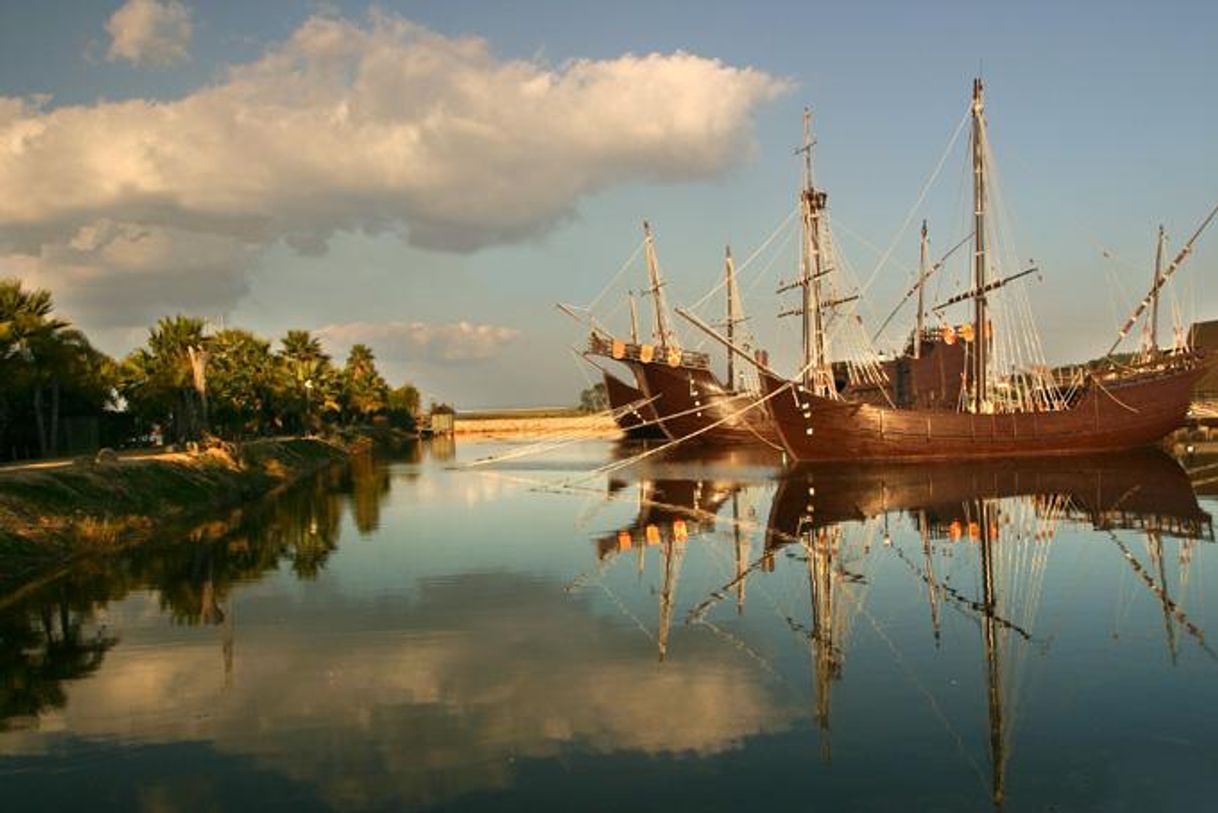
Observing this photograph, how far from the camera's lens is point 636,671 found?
11.7 metres

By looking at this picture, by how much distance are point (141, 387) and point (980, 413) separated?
4185cm

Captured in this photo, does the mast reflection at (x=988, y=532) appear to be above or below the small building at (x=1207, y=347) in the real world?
below

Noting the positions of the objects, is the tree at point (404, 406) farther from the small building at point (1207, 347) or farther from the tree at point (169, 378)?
the small building at point (1207, 347)

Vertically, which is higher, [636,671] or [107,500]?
[107,500]

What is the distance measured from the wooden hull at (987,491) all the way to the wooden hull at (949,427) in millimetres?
768

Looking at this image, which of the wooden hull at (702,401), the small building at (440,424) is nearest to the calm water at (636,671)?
the wooden hull at (702,401)

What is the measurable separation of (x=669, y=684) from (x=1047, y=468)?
117 ft

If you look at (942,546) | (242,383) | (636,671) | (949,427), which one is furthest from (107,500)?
(949,427)

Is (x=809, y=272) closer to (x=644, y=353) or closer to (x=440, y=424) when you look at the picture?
(x=644, y=353)

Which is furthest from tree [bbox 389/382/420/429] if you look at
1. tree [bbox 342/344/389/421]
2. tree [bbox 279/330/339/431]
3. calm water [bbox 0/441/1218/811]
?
calm water [bbox 0/441/1218/811]

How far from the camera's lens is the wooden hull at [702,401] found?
6850 cm

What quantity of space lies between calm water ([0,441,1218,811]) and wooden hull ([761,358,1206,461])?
757 inches

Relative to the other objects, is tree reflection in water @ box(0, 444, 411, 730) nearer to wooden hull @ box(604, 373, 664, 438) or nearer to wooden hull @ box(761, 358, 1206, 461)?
wooden hull @ box(761, 358, 1206, 461)

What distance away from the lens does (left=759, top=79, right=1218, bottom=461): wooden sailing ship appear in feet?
145
